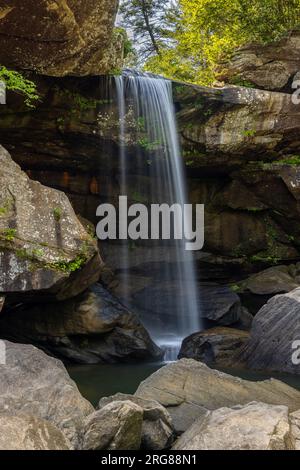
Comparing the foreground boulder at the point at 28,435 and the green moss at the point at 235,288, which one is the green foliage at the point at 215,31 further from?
the foreground boulder at the point at 28,435

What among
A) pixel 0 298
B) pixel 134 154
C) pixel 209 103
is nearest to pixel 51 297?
pixel 0 298

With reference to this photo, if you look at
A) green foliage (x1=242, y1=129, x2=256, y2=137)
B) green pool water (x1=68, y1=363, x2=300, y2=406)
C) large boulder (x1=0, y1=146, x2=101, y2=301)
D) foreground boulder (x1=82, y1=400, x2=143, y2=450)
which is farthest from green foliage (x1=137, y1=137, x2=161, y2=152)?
foreground boulder (x1=82, y1=400, x2=143, y2=450)

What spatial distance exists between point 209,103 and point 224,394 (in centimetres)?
978

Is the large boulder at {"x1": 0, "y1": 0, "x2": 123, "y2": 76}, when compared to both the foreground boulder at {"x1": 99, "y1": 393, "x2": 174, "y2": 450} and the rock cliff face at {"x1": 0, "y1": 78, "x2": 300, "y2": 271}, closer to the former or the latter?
the rock cliff face at {"x1": 0, "y1": 78, "x2": 300, "y2": 271}

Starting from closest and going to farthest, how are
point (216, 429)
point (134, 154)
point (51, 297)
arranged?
point (216, 429)
point (51, 297)
point (134, 154)

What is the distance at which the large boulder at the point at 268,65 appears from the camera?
A: 1605cm

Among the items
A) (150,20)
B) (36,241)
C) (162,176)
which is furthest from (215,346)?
(150,20)

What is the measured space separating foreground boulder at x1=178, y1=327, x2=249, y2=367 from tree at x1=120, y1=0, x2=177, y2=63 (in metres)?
16.5

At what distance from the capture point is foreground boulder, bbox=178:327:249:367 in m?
11.9

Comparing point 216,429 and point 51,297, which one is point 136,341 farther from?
point 216,429

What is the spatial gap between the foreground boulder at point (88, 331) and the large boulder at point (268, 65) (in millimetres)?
8864

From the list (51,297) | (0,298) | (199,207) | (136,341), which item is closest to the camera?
(0,298)
